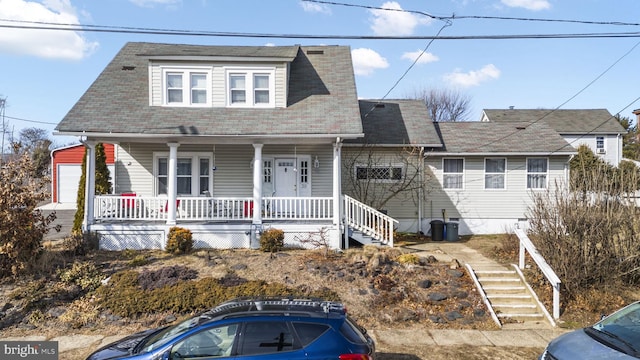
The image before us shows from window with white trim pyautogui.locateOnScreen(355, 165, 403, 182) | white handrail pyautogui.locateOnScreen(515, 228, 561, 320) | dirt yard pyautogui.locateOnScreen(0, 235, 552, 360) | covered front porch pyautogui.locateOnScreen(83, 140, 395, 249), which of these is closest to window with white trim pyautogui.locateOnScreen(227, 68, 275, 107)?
covered front porch pyautogui.locateOnScreen(83, 140, 395, 249)

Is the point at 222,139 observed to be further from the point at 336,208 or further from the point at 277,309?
the point at 277,309

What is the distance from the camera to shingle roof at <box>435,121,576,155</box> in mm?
16547

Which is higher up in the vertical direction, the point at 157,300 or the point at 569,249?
the point at 569,249

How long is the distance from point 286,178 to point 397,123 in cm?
584

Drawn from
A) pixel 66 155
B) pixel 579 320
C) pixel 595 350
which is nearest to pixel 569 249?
pixel 579 320

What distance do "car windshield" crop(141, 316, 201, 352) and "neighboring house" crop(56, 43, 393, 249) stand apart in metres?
7.49

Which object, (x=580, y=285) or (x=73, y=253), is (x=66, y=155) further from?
(x=580, y=285)

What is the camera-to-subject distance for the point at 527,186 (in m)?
16.7

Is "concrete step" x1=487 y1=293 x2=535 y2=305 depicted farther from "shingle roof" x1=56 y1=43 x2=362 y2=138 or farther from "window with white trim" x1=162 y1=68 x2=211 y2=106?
"window with white trim" x1=162 y1=68 x2=211 y2=106

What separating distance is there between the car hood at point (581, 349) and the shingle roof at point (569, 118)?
Answer: 3040 cm

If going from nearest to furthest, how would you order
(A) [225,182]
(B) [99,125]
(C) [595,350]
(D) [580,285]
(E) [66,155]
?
(C) [595,350] → (D) [580,285] → (B) [99,125] → (A) [225,182] → (E) [66,155]

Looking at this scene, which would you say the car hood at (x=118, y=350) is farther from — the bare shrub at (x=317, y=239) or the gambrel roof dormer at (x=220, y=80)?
the gambrel roof dormer at (x=220, y=80)

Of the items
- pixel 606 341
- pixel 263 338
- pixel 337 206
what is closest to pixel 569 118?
pixel 337 206

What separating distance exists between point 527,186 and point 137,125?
50.3 ft
